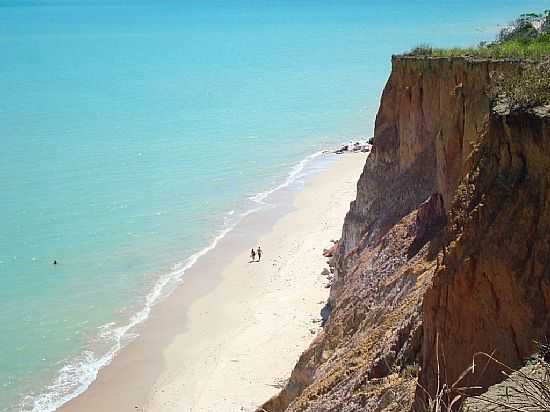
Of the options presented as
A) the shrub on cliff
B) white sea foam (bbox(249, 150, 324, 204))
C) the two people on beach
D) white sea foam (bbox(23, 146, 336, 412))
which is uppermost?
the shrub on cliff

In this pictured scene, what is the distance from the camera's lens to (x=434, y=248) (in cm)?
1384

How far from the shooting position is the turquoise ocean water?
28328mm

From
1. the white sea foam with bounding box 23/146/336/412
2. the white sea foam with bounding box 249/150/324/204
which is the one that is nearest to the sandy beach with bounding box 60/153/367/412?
the white sea foam with bounding box 23/146/336/412

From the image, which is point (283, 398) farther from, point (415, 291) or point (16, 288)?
point (16, 288)

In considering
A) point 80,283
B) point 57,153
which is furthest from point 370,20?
point 80,283

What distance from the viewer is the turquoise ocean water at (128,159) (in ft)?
92.9

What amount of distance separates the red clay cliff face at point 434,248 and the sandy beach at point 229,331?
346 cm

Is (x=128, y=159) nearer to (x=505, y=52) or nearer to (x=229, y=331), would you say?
(x=229, y=331)

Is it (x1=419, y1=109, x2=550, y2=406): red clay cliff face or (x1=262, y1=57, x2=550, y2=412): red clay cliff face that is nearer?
(x1=419, y1=109, x2=550, y2=406): red clay cliff face

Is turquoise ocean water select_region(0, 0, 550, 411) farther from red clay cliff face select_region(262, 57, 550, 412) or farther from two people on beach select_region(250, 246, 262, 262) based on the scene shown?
red clay cliff face select_region(262, 57, 550, 412)

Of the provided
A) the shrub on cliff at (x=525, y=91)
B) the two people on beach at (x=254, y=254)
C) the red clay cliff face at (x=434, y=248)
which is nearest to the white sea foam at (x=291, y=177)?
the two people on beach at (x=254, y=254)

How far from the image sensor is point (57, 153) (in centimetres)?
5844

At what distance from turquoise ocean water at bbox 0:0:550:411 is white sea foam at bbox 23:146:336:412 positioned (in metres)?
0.07

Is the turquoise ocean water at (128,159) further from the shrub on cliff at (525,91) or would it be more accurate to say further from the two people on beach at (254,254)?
the shrub on cliff at (525,91)
